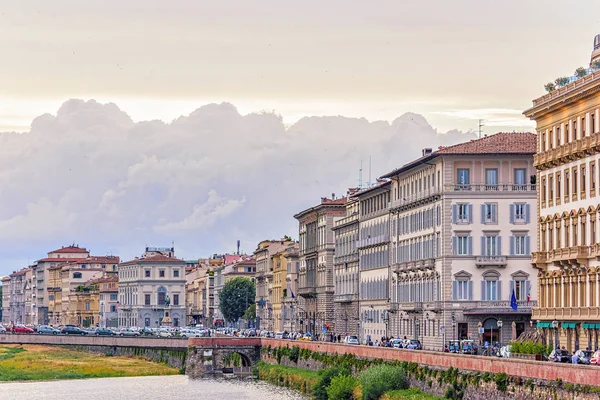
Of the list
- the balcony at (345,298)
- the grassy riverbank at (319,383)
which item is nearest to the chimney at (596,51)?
the grassy riverbank at (319,383)

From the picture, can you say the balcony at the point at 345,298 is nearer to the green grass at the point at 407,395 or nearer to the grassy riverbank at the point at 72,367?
the grassy riverbank at the point at 72,367

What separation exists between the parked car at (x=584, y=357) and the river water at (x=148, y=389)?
3140 cm

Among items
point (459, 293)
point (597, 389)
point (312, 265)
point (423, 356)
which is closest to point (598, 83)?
point (423, 356)

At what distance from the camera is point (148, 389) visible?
11119 centimetres

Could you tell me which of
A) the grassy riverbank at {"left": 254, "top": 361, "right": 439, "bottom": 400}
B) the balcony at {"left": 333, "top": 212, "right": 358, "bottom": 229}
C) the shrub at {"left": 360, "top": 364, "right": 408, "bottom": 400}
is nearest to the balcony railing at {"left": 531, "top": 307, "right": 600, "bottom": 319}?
the shrub at {"left": 360, "top": 364, "right": 408, "bottom": 400}

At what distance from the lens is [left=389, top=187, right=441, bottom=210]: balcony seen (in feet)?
362

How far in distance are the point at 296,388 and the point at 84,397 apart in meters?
15.1

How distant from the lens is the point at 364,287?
5482 inches

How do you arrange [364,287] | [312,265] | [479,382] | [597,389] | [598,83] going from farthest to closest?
[312,265]
[364,287]
[598,83]
[479,382]
[597,389]

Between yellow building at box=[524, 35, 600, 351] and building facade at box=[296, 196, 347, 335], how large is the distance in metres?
68.4

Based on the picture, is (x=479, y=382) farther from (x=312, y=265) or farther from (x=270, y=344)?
(x=312, y=265)

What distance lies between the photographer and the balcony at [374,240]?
129125 millimetres

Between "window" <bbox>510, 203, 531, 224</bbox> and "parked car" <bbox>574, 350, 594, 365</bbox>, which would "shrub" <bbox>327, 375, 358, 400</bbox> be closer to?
"parked car" <bbox>574, 350, 594, 365</bbox>

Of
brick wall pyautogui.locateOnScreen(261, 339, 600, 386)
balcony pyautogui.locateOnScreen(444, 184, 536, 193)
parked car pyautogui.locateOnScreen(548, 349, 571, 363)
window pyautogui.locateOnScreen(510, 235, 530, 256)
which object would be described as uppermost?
balcony pyautogui.locateOnScreen(444, 184, 536, 193)
